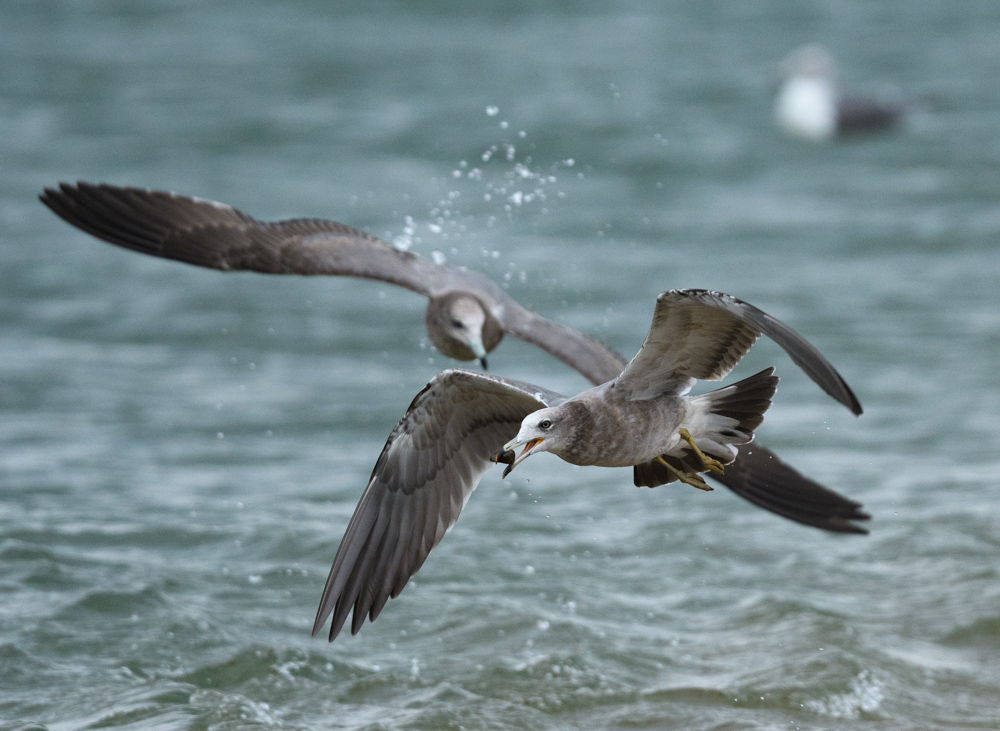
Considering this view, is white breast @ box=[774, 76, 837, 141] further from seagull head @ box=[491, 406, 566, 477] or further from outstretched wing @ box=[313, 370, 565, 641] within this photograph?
seagull head @ box=[491, 406, 566, 477]

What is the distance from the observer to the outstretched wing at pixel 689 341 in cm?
440

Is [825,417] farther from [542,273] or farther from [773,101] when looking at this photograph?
[773,101]

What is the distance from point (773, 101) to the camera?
15.8 metres

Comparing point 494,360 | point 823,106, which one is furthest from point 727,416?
point 823,106

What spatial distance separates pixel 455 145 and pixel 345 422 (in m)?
5.40

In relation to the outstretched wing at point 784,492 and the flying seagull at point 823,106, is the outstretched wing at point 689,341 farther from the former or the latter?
the flying seagull at point 823,106

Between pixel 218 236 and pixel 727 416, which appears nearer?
pixel 727 416

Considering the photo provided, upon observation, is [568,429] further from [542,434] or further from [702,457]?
[702,457]

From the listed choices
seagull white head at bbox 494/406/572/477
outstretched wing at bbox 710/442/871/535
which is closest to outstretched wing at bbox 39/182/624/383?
outstretched wing at bbox 710/442/871/535

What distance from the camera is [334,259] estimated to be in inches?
259

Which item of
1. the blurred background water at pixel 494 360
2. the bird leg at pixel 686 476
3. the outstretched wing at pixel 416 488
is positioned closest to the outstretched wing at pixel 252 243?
the outstretched wing at pixel 416 488

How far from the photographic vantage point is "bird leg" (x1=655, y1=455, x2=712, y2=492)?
5062mm

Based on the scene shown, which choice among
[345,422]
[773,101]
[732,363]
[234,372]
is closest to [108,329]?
[234,372]

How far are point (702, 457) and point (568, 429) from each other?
0.56m
